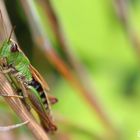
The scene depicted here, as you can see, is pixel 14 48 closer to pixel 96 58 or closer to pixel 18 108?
pixel 18 108

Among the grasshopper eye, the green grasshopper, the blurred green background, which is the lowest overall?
the blurred green background

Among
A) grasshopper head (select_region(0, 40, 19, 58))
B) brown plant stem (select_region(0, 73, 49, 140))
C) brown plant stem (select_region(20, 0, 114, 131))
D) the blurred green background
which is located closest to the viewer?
brown plant stem (select_region(0, 73, 49, 140))

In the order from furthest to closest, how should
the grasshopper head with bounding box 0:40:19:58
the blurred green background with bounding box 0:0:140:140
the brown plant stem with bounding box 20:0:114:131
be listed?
the blurred green background with bounding box 0:0:140:140, the brown plant stem with bounding box 20:0:114:131, the grasshopper head with bounding box 0:40:19:58

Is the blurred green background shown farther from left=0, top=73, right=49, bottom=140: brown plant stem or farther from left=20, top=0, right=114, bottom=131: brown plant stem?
left=0, top=73, right=49, bottom=140: brown plant stem

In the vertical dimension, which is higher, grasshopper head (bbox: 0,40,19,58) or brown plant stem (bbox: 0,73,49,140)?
grasshopper head (bbox: 0,40,19,58)

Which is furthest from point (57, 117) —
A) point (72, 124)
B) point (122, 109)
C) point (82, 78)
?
point (122, 109)

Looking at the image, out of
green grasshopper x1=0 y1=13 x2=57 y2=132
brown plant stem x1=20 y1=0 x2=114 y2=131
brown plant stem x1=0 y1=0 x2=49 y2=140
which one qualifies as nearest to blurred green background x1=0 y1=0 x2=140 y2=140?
brown plant stem x1=20 y1=0 x2=114 y2=131
